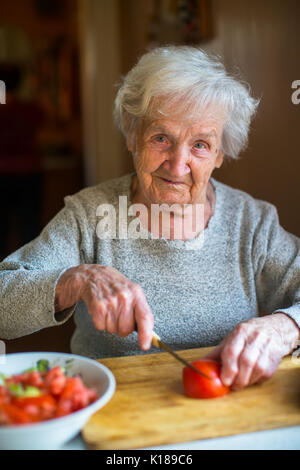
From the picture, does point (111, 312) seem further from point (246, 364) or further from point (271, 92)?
point (271, 92)

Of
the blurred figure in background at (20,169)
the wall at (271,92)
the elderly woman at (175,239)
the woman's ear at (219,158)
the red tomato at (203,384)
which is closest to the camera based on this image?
the red tomato at (203,384)

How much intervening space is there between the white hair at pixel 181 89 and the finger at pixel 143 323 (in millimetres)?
501

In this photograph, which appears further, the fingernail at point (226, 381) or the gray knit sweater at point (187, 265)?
the gray knit sweater at point (187, 265)

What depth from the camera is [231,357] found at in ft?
3.32

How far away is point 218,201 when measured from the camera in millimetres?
1500

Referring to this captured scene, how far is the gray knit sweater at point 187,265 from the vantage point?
135 cm

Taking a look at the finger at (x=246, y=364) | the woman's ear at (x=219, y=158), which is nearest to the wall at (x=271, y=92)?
the woman's ear at (x=219, y=158)

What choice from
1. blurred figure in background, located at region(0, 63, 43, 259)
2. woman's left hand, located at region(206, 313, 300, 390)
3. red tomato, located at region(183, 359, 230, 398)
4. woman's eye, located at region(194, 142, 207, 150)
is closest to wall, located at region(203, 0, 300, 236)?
woman's eye, located at region(194, 142, 207, 150)

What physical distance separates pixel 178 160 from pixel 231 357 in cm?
51

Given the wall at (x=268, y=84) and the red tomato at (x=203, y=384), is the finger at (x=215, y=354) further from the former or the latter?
the wall at (x=268, y=84)

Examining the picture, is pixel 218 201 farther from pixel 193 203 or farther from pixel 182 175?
pixel 182 175

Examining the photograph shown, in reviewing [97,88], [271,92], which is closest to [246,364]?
[271,92]

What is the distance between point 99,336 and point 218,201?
505 mm
